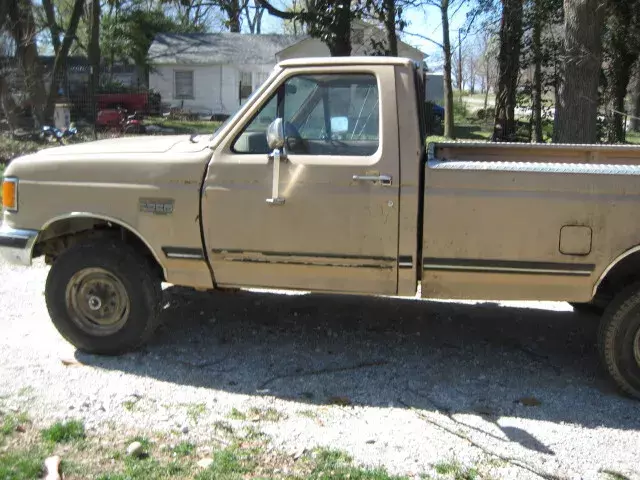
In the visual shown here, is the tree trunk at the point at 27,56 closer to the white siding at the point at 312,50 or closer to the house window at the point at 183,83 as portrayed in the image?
the white siding at the point at 312,50

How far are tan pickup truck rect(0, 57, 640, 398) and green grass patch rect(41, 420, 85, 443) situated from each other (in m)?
1.05

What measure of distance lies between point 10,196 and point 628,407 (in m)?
4.28

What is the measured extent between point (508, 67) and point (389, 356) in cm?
1187

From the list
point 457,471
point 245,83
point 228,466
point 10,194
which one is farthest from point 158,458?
point 245,83

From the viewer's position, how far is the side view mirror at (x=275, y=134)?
4500 mm

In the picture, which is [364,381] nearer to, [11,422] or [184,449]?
[184,449]

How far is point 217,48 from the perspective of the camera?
38.7 metres

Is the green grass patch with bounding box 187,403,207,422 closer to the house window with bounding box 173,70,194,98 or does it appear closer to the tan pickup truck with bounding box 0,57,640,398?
the tan pickup truck with bounding box 0,57,640,398

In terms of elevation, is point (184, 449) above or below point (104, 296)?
below

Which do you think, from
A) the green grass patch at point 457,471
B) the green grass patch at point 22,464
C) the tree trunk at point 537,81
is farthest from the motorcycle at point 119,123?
the green grass patch at point 457,471

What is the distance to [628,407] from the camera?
4.55m

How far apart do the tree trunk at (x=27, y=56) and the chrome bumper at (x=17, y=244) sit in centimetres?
1511

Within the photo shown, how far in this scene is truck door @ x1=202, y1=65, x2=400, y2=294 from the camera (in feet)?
15.2

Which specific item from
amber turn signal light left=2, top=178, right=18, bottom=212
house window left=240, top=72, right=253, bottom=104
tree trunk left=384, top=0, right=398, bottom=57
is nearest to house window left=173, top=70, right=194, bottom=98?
house window left=240, top=72, right=253, bottom=104
